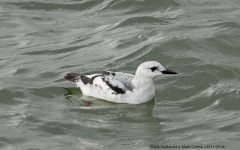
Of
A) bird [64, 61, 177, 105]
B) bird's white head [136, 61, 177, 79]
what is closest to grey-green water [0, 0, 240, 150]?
bird [64, 61, 177, 105]

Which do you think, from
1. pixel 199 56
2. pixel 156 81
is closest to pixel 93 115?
pixel 156 81

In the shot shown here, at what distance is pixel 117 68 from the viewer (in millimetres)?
12320

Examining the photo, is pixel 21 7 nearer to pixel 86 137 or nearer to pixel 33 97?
pixel 33 97

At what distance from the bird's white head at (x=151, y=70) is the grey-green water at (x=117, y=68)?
76cm

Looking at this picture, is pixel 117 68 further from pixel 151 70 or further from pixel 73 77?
pixel 151 70

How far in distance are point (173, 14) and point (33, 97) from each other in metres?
7.31

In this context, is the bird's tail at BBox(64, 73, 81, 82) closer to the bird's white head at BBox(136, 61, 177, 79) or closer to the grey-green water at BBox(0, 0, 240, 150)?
the grey-green water at BBox(0, 0, 240, 150)

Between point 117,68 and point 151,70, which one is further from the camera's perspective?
point 117,68

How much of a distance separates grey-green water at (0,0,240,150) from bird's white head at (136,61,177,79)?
2.48 feet

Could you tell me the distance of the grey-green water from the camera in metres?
8.77

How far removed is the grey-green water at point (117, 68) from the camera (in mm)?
8773

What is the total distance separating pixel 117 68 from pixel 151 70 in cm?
211

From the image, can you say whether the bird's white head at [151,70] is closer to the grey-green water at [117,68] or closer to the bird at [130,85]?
the bird at [130,85]

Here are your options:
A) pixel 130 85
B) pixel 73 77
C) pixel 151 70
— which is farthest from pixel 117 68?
pixel 151 70
